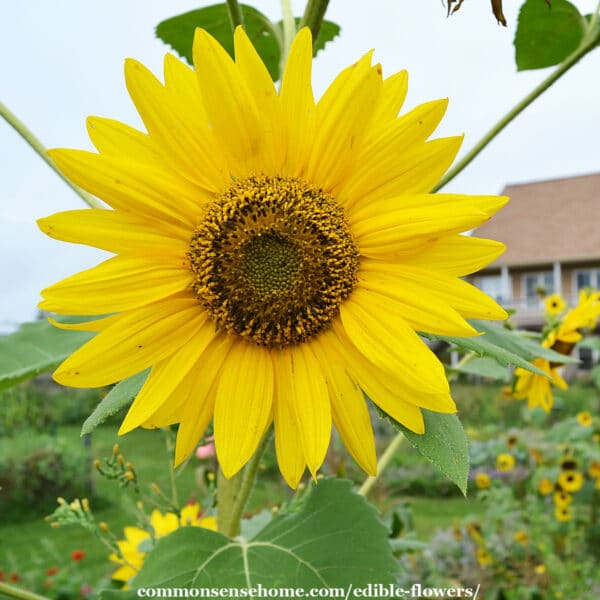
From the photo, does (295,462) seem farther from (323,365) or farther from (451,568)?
(451,568)

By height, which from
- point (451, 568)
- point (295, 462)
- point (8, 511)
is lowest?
point (8, 511)

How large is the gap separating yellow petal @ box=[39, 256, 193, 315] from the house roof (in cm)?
1738

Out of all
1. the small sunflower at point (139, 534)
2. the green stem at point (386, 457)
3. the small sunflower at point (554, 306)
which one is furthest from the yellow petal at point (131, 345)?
the small sunflower at point (554, 306)

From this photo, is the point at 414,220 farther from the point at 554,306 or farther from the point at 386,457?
the point at 554,306

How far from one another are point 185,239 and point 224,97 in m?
0.18

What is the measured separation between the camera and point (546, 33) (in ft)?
3.97

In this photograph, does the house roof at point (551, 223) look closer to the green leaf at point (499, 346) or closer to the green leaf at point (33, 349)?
the green leaf at point (499, 346)

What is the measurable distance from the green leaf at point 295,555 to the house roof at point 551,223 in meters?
17.2

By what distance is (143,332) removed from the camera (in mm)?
829

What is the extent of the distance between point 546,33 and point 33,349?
985mm

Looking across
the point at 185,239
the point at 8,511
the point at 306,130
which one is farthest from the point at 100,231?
the point at 8,511

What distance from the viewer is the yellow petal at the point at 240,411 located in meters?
0.84

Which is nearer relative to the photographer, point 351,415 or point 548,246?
point 351,415

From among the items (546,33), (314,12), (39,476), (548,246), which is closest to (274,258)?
(314,12)
